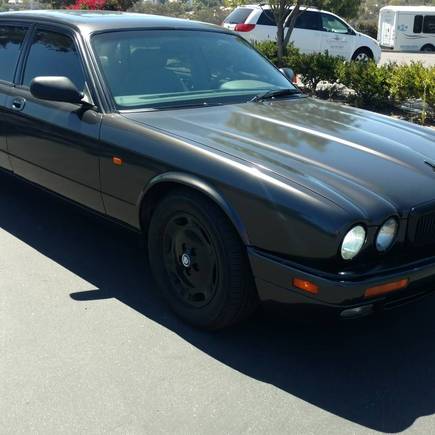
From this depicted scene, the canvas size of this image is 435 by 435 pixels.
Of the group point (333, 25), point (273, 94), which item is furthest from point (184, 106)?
point (333, 25)

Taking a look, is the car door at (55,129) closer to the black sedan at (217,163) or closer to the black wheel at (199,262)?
the black sedan at (217,163)

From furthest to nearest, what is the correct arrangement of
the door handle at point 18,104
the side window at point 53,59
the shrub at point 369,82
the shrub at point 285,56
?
the shrub at point 285,56 → the shrub at point 369,82 → the door handle at point 18,104 → the side window at point 53,59

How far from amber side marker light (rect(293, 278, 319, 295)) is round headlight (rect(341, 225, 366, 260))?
19cm

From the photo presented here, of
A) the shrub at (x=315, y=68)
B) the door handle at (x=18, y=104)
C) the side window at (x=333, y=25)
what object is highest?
the side window at (x=333, y=25)

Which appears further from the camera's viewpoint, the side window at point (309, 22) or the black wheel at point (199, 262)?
the side window at point (309, 22)

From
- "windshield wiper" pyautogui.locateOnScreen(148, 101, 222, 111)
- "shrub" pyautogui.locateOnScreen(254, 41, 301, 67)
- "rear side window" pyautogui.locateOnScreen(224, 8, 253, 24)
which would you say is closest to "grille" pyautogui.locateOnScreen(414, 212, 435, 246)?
"windshield wiper" pyautogui.locateOnScreen(148, 101, 222, 111)

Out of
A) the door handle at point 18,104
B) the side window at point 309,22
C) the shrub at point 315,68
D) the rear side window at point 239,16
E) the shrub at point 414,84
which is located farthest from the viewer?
the side window at point 309,22

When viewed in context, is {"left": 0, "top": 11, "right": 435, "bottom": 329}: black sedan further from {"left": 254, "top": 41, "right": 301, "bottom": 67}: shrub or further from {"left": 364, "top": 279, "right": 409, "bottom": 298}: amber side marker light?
{"left": 254, "top": 41, "right": 301, "bottom": 67}: shrub

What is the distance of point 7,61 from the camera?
5.01m

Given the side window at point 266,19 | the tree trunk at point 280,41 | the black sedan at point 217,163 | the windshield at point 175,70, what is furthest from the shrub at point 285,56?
the windshield at point 175,70

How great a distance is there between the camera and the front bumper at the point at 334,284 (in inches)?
108

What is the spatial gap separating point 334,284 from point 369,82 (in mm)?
7620

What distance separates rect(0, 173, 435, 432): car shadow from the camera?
9.41 feet

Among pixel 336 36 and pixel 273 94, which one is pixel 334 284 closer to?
pixel 273 94
